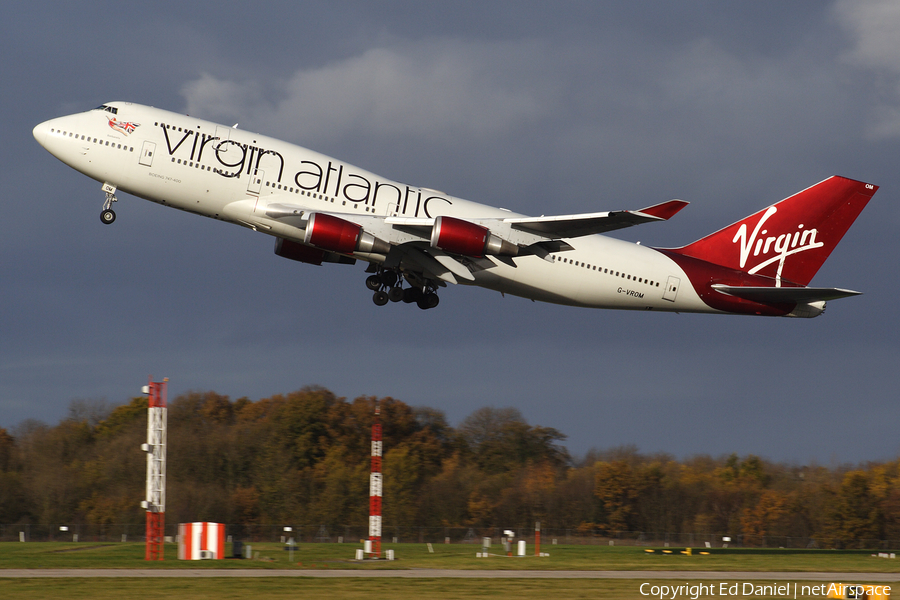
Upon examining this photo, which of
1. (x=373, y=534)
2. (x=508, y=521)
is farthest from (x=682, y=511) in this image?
(x=373, y=534)

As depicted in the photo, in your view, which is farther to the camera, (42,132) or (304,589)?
(42,132)

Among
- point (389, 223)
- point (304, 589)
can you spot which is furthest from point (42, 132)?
point (304, 589)

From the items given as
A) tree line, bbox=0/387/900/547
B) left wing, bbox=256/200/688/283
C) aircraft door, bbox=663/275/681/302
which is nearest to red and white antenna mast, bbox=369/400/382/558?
left wing, bbox=256/200/688/283

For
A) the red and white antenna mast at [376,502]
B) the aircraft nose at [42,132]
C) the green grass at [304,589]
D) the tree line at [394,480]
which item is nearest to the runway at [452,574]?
the green grass at [304,589]

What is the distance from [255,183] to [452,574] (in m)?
17.0

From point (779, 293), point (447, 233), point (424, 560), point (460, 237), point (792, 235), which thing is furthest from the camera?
point (424, 560)

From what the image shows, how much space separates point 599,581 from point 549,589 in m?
3.76

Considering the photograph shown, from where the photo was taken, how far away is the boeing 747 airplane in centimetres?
3781

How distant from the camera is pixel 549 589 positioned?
3294 cm

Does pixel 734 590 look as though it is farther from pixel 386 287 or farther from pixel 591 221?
pixel 386 287

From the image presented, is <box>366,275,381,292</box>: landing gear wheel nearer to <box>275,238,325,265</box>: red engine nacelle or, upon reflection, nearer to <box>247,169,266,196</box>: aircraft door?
<box>275,238,325,265</box>: red engine nacelle

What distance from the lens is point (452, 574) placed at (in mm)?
37969

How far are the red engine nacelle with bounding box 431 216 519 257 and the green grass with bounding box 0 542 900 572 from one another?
13.6 meters

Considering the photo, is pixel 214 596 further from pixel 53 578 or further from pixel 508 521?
pixel 508 521
